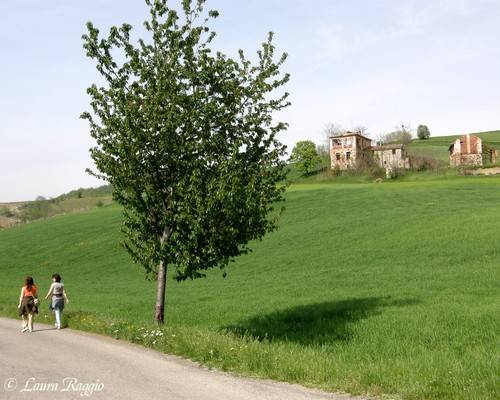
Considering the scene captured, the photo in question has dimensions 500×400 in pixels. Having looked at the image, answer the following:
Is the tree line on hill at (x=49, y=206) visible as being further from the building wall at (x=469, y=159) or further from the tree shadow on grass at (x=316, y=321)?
the tree shadow on grass at (x=316, y=321)

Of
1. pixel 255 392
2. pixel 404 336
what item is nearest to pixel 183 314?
pixel 404 336

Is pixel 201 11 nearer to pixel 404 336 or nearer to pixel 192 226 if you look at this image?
pixel 192 226

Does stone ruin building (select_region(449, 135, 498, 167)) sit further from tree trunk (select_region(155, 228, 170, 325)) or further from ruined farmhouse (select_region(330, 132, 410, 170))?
tree trunk (select_region(155, 228, 170, 325))

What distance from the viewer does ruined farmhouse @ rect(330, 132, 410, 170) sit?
343 feet

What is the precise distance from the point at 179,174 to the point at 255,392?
9132mm

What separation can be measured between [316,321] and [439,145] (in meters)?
135

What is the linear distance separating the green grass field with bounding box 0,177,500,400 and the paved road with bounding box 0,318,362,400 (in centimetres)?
68

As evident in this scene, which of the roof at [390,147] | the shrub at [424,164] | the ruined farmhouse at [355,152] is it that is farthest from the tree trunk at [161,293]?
the roof at [390,147]

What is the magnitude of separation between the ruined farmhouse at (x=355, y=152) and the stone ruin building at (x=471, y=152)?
10.9m

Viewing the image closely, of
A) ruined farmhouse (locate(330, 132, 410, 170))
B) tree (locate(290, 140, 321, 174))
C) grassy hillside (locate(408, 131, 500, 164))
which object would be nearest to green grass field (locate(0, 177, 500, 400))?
tree (locate(290, 140, 321, 174))

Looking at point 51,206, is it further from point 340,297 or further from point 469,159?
Answer: point 340,297

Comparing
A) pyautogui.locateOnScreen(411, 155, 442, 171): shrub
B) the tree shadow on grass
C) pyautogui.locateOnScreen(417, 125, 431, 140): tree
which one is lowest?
the tree shadow on grass

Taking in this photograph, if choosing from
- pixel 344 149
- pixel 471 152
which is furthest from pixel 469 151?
pixel 344 149

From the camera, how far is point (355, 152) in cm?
10781
